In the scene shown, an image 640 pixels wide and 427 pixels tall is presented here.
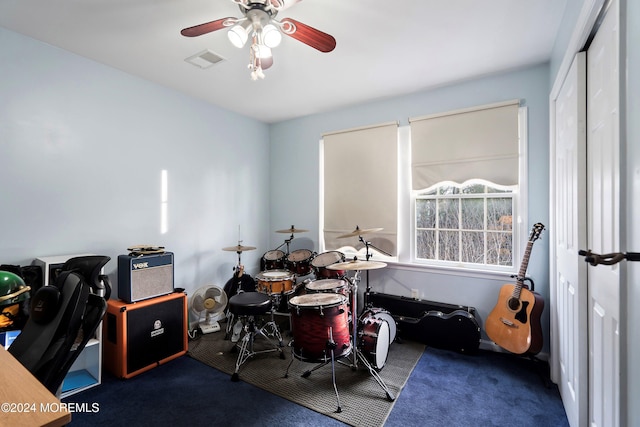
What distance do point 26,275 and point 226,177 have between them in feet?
6.88

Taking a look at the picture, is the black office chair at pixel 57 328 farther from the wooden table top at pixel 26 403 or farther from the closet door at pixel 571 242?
the closet door at pixel 571 242

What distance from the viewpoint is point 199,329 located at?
10.9 ft

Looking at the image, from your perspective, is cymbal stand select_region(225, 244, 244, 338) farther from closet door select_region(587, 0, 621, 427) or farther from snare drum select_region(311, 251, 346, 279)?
closet door select_region(587, 0, 621, 427)

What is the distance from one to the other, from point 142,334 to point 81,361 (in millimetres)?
498

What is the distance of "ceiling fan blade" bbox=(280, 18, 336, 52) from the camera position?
61.3 inches

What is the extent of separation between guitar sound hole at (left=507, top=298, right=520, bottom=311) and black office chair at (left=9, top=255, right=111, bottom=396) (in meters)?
2.78

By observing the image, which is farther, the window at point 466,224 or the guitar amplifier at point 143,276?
the window at point 466,224

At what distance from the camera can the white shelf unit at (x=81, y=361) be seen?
2.12m

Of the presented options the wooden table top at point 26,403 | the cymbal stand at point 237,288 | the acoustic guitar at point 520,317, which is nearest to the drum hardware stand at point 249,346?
the cymbal stand at point 237,288

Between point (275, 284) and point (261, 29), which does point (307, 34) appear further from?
point (275, 284)

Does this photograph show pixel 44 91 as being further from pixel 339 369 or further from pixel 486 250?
pixel 486 250

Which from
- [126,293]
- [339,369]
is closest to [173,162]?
[126,293]

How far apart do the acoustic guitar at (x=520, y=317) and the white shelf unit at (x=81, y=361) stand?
10.5 ft

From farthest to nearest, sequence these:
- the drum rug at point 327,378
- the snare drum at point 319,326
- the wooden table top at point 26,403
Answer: the snare drum at point 319,326, the drum rug at point 327,378, the wooden table top at point 26,403
